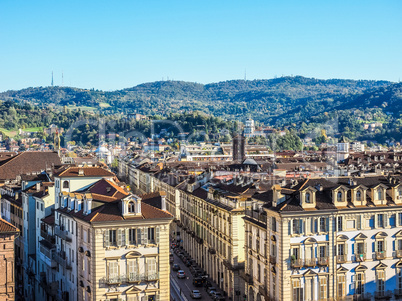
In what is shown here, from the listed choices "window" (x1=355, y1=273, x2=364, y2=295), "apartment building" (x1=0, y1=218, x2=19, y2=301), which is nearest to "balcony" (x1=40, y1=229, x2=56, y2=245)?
"apartment building" (x1=0, y1=218, x2=19, y2=301)

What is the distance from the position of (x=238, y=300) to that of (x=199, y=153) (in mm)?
139347

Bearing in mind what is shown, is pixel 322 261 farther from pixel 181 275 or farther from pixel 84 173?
pixel 181 275

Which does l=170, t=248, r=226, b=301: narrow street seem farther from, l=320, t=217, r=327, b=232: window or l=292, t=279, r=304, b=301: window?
l=320, t=217, r=327, b=232: window

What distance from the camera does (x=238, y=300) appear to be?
60344 millimetres

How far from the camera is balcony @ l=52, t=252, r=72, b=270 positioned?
51.3m

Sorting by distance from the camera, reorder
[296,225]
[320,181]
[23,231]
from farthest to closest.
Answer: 1. [23,231]
2. [320,181]
3. [296,225]

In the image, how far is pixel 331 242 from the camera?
163 ft

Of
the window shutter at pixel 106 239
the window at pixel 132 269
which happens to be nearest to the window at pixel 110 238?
the window shutter at pixel 106 239

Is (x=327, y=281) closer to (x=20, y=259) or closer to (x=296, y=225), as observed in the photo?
(x=296, y=225)

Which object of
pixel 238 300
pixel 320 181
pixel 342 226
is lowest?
pixel 238 300

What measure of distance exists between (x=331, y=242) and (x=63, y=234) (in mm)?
21673

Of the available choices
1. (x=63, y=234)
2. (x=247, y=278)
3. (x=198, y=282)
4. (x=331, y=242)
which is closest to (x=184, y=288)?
(x=198, y=282)

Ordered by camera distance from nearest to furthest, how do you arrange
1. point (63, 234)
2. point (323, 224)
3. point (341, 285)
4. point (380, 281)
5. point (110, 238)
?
point (110, 238), point (323, 224), point (341, 285), point (380, 281), point (63, 234)

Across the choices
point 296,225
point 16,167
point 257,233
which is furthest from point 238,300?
point 16,167
